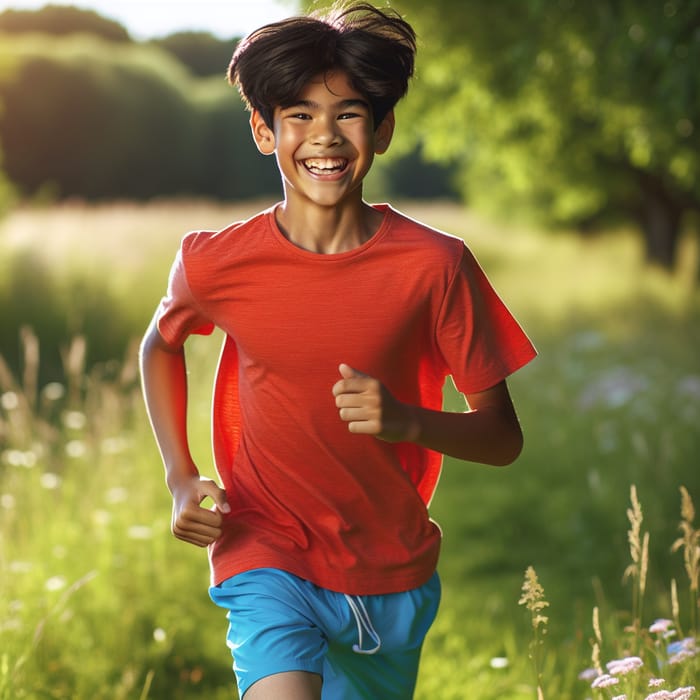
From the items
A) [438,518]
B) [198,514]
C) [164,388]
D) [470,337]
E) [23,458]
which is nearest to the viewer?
[198,514]

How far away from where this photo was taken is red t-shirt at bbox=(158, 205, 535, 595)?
2617 millimetres

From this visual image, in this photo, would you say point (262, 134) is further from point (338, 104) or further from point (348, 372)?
point (348, 372)

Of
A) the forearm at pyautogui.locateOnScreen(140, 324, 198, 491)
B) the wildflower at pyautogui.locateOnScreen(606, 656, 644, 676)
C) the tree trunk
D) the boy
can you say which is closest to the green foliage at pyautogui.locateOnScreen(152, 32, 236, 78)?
the tree trunk

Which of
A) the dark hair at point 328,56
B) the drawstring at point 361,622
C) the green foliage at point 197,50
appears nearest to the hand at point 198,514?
the drawstring at point 361,622

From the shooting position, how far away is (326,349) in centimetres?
262

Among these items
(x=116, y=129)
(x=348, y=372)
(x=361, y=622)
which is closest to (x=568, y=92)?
(x=361, y=622)

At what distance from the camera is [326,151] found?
2.60 m

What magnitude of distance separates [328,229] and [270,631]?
0.86 meters

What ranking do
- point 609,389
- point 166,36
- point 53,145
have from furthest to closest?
point 166,36
point 53,145
point 609,389

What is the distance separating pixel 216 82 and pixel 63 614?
46.4 m

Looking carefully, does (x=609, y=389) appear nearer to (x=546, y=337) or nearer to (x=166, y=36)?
(x=546, y=337)

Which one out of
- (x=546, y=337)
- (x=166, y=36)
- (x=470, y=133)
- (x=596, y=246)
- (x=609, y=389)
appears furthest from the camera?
(x=166, y=36)

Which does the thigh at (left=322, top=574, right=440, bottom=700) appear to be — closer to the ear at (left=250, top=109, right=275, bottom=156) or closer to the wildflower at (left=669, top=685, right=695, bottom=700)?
the wildflower at (left=669, top=685, right=695, bottom=700)

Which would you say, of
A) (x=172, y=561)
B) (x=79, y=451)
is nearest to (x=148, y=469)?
(x=79, y=451)
